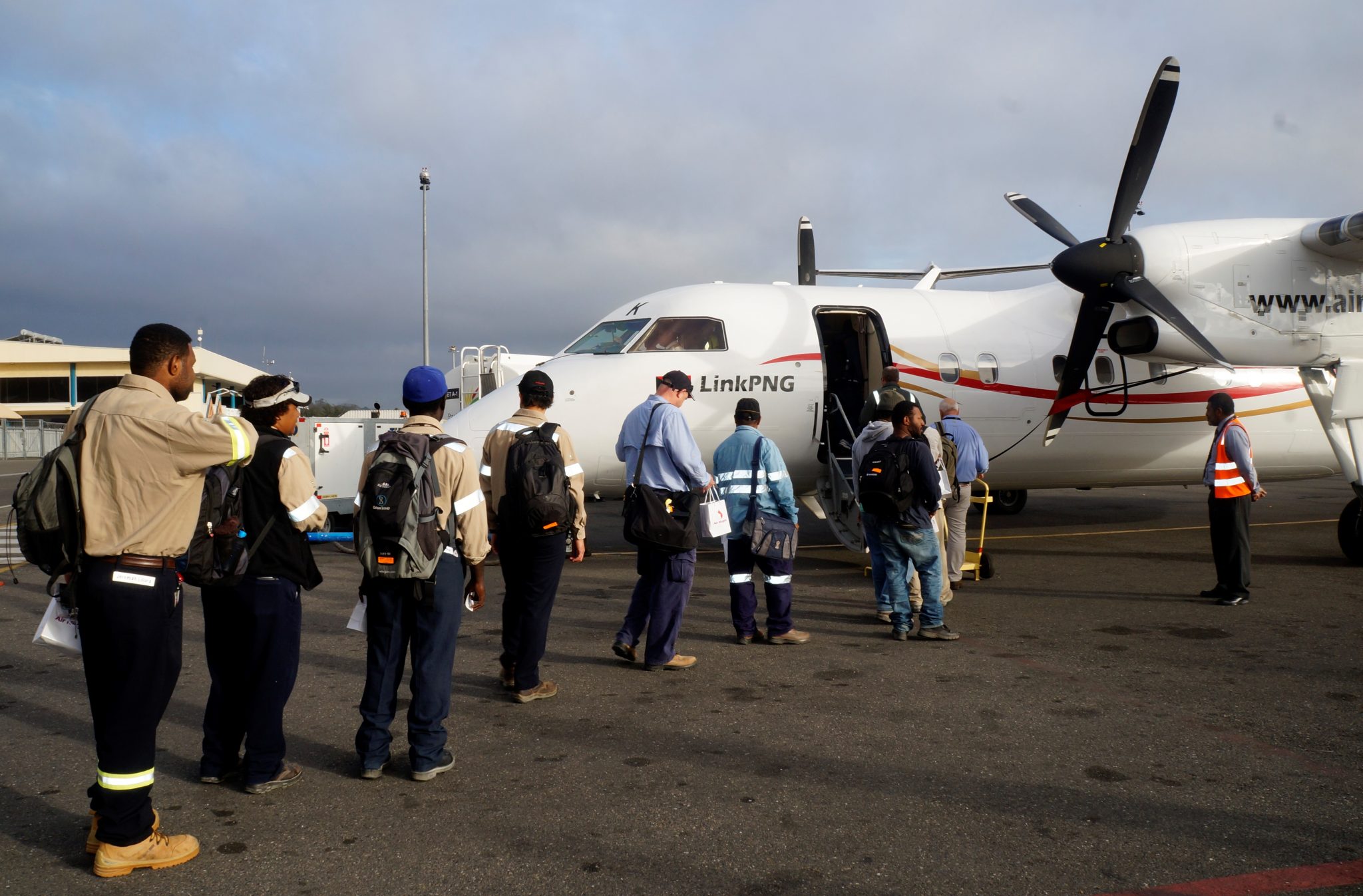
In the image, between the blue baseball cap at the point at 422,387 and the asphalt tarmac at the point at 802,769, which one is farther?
the blue baseball cap at the point at 422,387

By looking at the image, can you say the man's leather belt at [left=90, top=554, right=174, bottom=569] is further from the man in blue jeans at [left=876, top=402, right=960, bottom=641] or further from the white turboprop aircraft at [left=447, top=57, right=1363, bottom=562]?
the white turboprop aircraft at [left=447, top=57, right=1363, bottom=562]

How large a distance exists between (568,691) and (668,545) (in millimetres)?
1056

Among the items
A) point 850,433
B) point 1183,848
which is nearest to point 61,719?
point 1183,848

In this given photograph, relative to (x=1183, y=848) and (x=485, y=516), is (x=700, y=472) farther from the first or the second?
(x=1183, y=848)

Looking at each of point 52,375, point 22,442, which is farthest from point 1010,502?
point 52,375

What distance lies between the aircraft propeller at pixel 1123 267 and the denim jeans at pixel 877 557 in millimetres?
4866

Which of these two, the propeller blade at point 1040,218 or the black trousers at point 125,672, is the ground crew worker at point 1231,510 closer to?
the propeller blade at point 1040,218

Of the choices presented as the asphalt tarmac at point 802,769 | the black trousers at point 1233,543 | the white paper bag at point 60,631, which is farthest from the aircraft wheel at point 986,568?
the white paper bag at point 60,631

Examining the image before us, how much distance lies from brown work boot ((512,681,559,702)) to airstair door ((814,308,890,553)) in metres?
4.00

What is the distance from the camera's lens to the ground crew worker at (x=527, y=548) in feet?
17.0

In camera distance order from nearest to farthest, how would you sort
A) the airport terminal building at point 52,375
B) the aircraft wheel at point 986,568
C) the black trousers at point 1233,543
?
the black trousers at point 1233,543, the aircraft wheel at point 986,568, the airport terminal building at point 52,375

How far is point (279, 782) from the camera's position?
4105 millimetres

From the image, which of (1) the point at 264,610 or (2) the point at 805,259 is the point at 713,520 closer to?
(1) the point at 264,610

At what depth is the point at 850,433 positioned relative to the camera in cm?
1024
